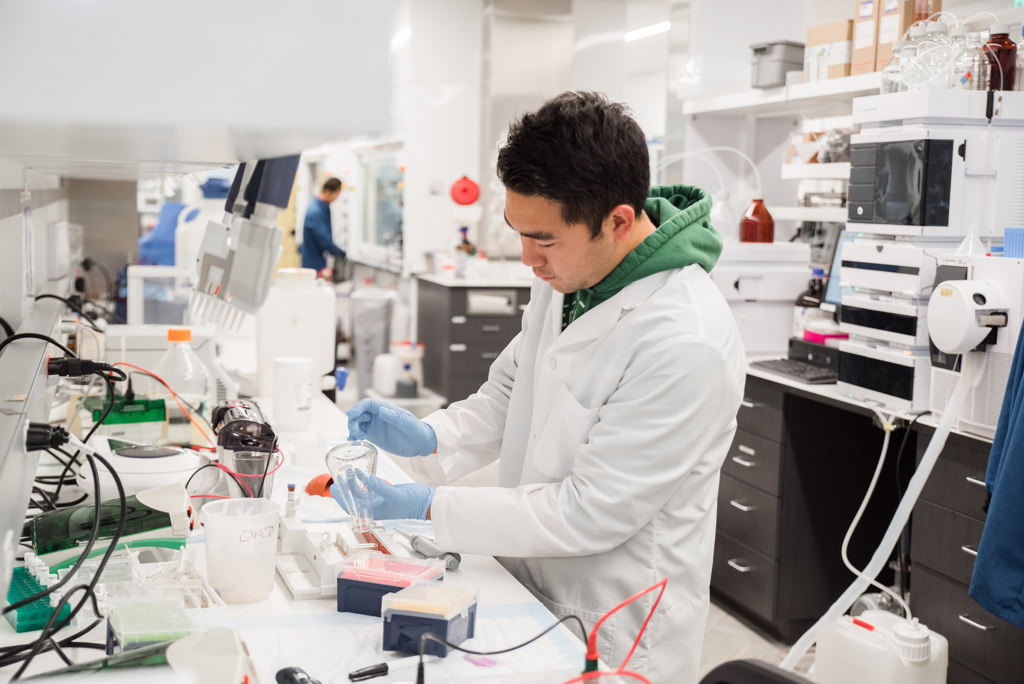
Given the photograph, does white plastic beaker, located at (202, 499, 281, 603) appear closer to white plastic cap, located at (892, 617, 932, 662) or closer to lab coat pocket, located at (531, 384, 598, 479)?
lab coat pocket, located at (531, 384, 598, 479)

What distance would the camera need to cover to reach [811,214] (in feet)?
12.3

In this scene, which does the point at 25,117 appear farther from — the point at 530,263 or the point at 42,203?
the point at 42,203

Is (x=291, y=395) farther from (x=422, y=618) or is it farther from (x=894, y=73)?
(x=894, y=73)

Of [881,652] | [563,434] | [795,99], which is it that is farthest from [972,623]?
[795,99]

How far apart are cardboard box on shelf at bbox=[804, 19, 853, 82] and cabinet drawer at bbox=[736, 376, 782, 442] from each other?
117 cm

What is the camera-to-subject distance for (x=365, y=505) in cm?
152

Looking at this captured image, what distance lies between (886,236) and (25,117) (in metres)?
2.78

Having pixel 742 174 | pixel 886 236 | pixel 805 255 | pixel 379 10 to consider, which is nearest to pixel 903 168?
pixel 886 236

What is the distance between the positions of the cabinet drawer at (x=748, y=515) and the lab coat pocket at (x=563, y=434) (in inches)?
71.4

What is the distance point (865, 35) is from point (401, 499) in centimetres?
259

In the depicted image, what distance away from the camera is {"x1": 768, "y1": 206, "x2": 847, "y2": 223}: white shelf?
3.60m

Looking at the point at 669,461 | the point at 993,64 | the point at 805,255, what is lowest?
the point at 669,461

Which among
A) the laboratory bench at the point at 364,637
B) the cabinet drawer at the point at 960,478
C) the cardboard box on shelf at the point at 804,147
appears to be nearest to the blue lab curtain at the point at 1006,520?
the cabinet drawer at the point at 960,478

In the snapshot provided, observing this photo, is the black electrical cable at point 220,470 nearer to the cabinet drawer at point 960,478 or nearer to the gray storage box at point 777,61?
the cabinet drawer at point 960,478
